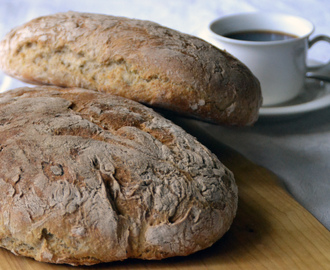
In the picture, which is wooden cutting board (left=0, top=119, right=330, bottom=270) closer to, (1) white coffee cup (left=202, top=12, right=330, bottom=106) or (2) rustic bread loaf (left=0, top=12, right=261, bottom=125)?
(2) rustic bread loaf (left=0, top=12, right=261, bottom=125)

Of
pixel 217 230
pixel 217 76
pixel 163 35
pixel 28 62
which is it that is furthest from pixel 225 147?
pixel 28 62

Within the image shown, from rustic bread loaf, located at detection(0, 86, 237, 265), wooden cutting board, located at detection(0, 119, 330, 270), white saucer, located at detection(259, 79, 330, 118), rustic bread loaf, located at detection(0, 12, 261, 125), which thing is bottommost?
wooden cutting board, located at detection(0, 119, 330, 270)

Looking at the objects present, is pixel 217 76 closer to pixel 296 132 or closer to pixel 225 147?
pixel 225 147

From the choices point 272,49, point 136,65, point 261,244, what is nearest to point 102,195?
point 261,244

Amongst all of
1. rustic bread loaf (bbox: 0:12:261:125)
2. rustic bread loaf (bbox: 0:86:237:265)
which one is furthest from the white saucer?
rustic bread loaf (bbox: 0:86:237:265)

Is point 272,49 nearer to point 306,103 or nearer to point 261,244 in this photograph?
point 306,103

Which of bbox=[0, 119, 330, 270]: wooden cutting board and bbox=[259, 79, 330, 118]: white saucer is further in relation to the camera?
bbox=[259, 79, 330, 118]: white saucer
